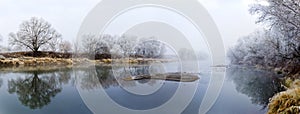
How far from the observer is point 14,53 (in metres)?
46.0

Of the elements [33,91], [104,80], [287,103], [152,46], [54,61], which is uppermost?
[152,46]

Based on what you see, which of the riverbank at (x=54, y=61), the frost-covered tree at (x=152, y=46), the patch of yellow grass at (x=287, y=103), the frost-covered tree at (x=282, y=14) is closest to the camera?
the patch of yellow grass at (x=287, y=103)

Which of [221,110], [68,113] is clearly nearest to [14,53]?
[68,113]

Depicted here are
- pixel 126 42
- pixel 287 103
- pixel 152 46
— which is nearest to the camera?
pixel 287 103

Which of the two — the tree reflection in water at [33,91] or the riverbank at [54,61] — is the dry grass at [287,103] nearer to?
the tree reflection in water at [33,91]

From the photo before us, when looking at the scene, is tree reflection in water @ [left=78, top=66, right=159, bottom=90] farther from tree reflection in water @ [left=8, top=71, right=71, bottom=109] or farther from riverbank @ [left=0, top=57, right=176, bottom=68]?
riverbank @ [left=0, top=57, right=176, bottom=68]

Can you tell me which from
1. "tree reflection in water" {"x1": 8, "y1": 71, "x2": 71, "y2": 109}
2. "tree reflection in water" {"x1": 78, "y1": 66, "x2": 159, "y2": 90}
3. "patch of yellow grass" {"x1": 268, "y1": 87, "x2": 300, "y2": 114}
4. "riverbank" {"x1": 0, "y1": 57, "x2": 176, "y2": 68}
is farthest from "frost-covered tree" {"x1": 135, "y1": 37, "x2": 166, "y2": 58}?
"riverbank" {"x1": 0, "y1": 57, "x2": 176, "y2": 68}

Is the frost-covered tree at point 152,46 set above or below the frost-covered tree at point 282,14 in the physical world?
below

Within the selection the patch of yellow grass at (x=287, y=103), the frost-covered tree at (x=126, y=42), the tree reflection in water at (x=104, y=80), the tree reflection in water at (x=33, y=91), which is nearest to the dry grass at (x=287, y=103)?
the patch of yellow grass at (x=287, y=103)

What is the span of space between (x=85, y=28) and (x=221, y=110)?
6482 millimetres

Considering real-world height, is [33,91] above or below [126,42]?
below

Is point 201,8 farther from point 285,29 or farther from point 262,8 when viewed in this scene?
point 285,29

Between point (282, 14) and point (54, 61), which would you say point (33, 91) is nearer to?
point (282, 14)

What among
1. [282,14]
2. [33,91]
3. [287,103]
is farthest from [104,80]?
[287,103]
